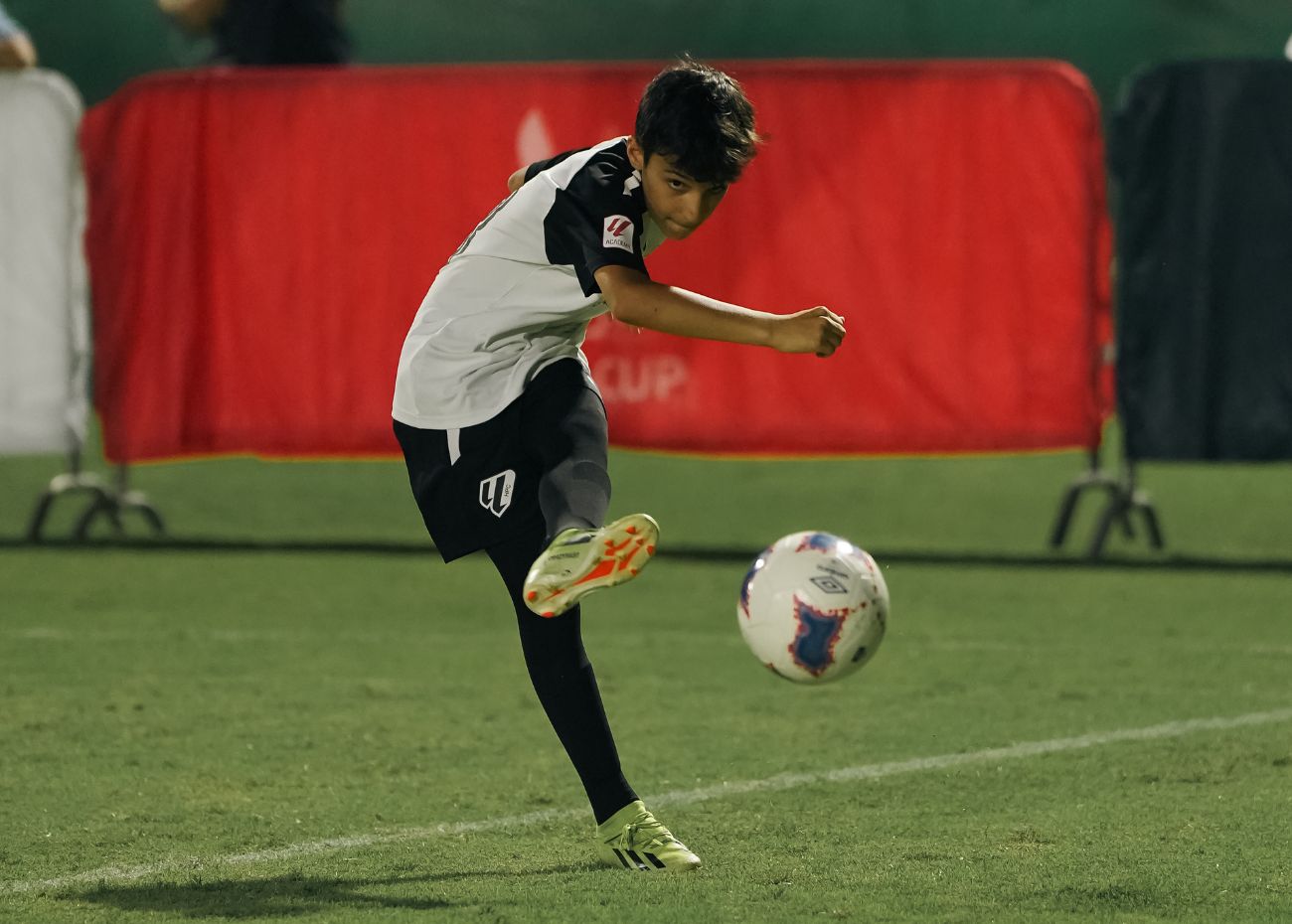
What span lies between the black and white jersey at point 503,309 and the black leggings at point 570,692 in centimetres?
36

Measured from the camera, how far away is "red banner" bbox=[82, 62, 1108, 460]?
435 inches

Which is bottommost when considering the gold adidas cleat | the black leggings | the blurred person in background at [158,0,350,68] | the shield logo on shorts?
the gold adidas cleat

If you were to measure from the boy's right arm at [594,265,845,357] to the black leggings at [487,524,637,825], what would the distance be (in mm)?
609

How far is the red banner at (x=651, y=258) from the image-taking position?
435 inches

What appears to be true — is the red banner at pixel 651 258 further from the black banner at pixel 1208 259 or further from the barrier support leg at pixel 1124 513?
the barrier support leg at pixel 1124 513

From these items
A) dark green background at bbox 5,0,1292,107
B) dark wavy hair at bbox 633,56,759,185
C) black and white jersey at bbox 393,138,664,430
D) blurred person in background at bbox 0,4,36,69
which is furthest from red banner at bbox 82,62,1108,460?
dark wavy hair at bbox 633,56,759,185

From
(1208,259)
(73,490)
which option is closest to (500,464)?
(1208,259)

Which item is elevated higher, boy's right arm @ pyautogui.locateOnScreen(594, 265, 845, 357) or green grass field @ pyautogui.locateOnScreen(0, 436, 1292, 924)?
boy's right arm @ pyautogui.locateOnScreen(594, 265, 845, 357)

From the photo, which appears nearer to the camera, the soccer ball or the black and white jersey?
the black and white jersey

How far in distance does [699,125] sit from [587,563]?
98 cm

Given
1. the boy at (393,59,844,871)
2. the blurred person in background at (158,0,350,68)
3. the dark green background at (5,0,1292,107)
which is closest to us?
the boy at (393,59,844,871)

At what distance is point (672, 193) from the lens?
4824mm

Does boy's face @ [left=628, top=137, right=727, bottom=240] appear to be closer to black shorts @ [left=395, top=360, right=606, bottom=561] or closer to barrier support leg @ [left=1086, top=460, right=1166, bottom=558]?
black shorts @ [left=395, top=360, right=606, bottom=561]

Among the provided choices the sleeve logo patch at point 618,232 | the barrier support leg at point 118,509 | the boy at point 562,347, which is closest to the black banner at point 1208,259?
the barrier support leg at point 118,509
